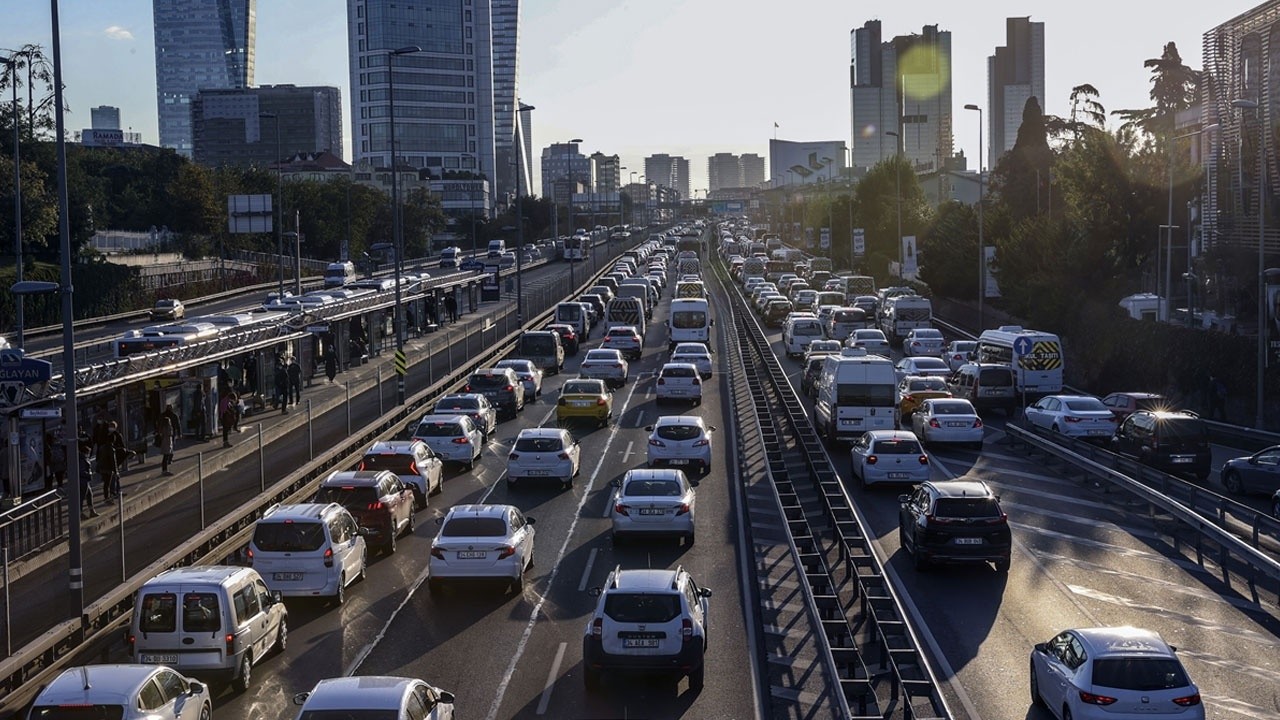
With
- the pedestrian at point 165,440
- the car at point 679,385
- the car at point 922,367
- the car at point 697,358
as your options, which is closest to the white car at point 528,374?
the car at point 679,385

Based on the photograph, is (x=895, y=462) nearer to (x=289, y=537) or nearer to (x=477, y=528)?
(x=477, y=528)

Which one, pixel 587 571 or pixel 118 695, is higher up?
pixel 118 695

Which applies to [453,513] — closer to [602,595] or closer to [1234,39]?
[602,595]

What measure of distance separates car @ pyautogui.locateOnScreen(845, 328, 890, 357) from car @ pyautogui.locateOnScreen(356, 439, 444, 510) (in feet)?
89.3

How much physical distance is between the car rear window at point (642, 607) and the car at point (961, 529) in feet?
24.0

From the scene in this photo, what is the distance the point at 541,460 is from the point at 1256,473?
14972 mm

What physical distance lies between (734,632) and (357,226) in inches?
4166

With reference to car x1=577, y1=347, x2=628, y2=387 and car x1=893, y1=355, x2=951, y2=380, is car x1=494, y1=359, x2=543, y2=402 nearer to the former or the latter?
car x1=577, y1=347, x2=628, y2=387

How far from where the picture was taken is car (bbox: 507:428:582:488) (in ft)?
104

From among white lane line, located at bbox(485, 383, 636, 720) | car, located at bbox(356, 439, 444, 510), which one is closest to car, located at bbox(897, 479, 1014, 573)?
white lane line, located at bbox(485, 383, 636, 720)

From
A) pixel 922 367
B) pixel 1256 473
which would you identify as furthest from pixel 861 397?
pixel 922 367

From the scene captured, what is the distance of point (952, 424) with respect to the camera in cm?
3725

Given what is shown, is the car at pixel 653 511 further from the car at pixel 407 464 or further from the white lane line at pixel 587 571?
the car at pixel 407 464

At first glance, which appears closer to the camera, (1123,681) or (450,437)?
(1123,681)
